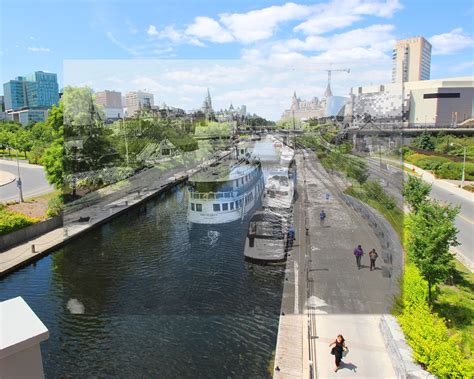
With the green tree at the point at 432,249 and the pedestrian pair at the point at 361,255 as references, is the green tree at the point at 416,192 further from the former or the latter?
the green tree at the point at 432,249

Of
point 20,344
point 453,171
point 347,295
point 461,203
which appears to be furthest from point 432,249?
point 453,171

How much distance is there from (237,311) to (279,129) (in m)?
12.9

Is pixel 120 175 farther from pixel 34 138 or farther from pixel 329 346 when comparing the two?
pixel 34 138

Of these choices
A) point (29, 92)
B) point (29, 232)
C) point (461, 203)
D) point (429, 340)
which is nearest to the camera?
point (429, 340)

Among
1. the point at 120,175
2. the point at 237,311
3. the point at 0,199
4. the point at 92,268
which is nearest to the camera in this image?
the point at 237,311

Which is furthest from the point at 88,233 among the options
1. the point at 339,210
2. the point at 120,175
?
the point at 339,210

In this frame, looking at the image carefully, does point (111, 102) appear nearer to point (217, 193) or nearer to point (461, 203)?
point (217, 193)

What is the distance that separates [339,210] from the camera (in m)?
22.5

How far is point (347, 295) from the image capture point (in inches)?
505

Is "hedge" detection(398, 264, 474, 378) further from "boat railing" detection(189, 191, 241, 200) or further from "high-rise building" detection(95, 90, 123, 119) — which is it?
"high-rise building" detection(95, 90, 123, 119)

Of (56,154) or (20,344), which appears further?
(56,154)

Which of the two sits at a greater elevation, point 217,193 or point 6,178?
point 217,193

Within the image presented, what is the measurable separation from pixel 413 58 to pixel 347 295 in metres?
184

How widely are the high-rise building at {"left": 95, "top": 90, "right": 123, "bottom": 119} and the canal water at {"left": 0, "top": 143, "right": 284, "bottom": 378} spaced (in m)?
7.12
